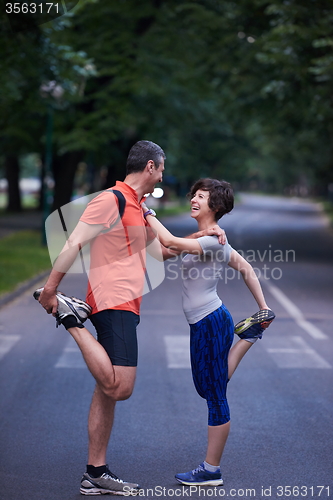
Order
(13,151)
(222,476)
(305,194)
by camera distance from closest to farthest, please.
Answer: (222,476), (13,151), (305,194)

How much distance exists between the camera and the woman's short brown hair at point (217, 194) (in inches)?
173

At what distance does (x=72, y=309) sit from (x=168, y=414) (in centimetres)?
228

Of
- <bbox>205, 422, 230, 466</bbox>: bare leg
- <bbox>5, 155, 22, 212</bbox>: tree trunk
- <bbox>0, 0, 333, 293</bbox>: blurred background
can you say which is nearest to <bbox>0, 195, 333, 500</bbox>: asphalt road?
<bbox>205, 422, 230, 466</bbox>: bare leg

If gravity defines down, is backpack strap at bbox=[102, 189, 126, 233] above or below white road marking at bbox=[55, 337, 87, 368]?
above

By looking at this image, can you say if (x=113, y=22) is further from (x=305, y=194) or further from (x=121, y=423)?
(x=305, y=194)

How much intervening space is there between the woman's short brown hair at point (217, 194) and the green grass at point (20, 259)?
8996mm

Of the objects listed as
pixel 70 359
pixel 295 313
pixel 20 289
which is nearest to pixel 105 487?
pixel 70 359

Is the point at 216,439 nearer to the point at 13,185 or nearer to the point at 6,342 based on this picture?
the point at 6,342

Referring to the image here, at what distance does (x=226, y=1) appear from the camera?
21.0m

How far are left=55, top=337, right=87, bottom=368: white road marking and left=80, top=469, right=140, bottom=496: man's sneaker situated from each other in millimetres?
3583

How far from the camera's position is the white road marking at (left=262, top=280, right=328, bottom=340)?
10.1m

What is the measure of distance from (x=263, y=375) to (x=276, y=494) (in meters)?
3.27

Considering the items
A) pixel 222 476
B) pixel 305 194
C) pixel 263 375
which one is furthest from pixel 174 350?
pixel 305 194

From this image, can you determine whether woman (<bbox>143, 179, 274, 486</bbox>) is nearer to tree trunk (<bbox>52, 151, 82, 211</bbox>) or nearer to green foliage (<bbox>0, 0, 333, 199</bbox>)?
green foliage (<bbox>0, 0, 333, 199</bbox>)
